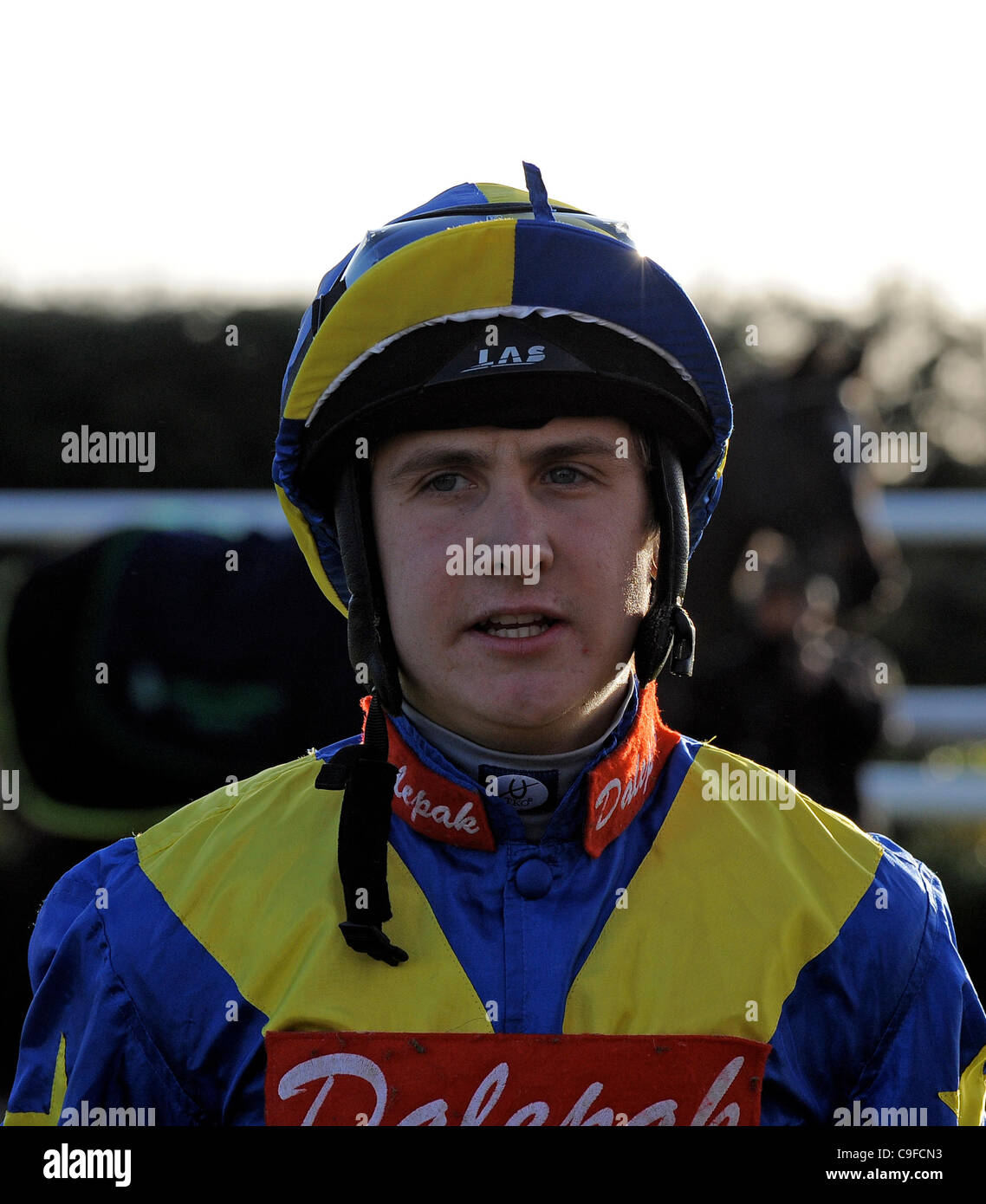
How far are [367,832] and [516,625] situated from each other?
0.39 metres

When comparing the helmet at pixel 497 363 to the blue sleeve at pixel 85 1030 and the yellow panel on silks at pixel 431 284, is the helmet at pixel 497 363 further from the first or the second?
the blue sleeve at pixel 85 1030

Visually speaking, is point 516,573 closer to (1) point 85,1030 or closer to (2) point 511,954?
(2) point 511,954

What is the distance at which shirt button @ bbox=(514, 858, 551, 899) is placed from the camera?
190cm

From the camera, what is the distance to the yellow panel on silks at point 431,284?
2.12 meters

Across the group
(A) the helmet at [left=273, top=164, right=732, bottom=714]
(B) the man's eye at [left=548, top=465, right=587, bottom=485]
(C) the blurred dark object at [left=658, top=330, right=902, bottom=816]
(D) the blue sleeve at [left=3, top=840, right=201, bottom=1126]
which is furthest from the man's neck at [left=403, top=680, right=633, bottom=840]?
(C) the blurred dark object at [left=658, top=330, right=902, bottom=816]

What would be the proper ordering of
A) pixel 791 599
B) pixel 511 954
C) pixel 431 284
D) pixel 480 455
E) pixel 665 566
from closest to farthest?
pixel 511 954 < pixel 480 455 < pixel 431 284 < pixel 665 566 < pixel 791 599

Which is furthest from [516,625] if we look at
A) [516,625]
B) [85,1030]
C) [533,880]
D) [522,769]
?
[85,1030]

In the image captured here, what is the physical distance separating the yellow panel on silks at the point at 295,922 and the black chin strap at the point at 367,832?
41 millimetres

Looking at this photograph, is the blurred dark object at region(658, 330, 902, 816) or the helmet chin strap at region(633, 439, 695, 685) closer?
the helmet chin strap at region(633, 439, 695, 685)

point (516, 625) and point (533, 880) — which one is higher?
point (516, 625)

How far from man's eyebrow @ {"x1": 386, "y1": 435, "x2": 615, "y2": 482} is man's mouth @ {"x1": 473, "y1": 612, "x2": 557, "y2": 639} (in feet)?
0.79

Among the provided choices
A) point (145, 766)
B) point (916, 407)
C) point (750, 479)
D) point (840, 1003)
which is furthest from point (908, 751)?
point (840, 1003)

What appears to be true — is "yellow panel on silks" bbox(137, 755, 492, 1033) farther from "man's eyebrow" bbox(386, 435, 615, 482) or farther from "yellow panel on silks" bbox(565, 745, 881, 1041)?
"man's eyebrow" bbox(386, 435, 615, 482)

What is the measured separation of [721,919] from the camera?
1.94 meters
